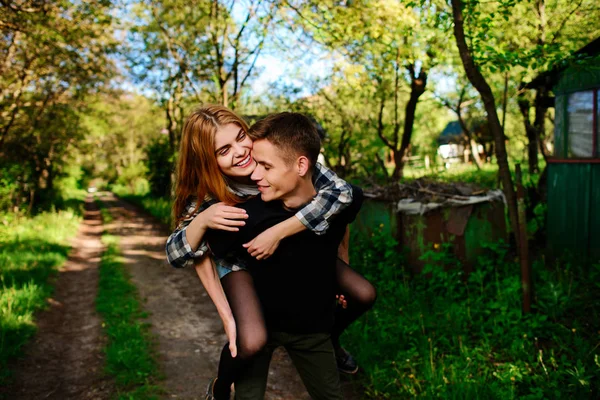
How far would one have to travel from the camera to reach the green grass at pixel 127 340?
395 centimetres

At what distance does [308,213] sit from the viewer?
2.14 metres

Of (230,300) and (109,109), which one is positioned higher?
(109,109)

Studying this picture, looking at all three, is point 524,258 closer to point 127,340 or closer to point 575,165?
point 575,165

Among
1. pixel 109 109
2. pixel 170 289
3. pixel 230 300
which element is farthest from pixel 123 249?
pixel 109 109

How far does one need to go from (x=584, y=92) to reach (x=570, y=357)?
13.4ft

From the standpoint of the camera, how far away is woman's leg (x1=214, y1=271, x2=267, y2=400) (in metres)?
2.16

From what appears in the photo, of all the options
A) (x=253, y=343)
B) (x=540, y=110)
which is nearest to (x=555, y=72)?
(x=540, y=110)

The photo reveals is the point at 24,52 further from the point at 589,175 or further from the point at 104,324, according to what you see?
the point at 589,175

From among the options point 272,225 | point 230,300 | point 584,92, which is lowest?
point 230,300

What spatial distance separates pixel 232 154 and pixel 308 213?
516 millimetres

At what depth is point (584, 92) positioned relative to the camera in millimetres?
6164

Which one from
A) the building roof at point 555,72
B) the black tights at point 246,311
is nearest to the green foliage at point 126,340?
the black tights at point 246,311

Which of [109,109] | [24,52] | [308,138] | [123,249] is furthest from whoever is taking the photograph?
[109,109]

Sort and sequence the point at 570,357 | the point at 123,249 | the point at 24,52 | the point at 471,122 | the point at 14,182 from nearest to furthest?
1. the point at 570,357
2. the point at 123,249
3. the point at 24,52
4. the point at 14,182
5. the point at 471,122
